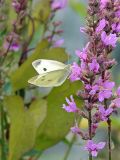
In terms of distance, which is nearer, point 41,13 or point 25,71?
point 25,71

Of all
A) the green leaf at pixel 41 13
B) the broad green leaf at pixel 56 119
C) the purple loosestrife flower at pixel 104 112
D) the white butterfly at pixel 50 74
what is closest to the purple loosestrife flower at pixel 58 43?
the green leaf at pixel 41 13

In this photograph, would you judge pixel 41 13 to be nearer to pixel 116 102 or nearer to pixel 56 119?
pixel 56 119

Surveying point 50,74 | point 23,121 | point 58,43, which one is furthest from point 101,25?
point 58,43

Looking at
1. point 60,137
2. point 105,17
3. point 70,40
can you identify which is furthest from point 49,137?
point 70,40

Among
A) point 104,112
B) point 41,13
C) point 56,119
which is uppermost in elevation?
point 41,13

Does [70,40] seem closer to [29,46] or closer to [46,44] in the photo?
[29,46]

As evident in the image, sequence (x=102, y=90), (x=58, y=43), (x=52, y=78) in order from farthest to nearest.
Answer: (x=58, y=43) → (x=52, y=78) → (x=102, y=90)

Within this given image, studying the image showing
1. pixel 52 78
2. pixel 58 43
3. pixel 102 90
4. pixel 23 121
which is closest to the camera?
pixel 102 90

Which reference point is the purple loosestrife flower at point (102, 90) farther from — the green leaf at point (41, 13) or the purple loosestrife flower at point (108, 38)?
the green leaf at point (41, 13)

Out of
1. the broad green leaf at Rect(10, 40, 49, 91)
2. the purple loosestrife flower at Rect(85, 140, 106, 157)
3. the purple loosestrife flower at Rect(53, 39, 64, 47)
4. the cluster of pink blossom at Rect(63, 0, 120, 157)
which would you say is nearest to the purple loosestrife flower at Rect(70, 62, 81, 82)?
the cluster of pink blossom at Rect(63, 0, 120, 157)
